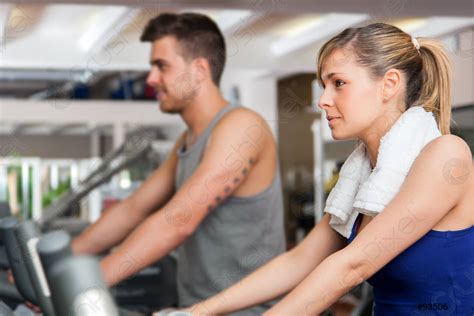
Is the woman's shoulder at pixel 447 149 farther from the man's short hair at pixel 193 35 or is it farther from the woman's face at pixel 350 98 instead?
the man's short hair at pixel 193 35

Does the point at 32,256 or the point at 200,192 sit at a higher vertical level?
the point at 32,256

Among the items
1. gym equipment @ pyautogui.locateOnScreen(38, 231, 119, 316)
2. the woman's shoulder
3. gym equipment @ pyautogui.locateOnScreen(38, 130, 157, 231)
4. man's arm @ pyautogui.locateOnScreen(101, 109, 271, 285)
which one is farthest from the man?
gym equipment @ pyautogui.locateOnScreen(38, 130, 157, 231)

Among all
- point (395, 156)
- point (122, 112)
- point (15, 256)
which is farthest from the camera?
point (122, 112)

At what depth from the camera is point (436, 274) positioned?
141 cm

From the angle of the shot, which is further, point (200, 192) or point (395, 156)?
point (200, 192)

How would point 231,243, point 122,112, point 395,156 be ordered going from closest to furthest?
point 395,156 < point 231,243 < point 122,112

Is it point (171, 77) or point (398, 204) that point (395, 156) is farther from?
point (171, 77)

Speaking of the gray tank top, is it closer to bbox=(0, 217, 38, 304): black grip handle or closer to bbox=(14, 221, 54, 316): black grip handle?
bbox=(0, 217, 38, 304): black grip handle

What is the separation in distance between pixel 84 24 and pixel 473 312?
626cm

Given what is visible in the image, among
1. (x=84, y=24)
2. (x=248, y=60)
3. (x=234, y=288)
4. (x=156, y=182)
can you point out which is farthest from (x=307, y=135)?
(x=234, y=288)

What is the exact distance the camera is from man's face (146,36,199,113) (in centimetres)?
237

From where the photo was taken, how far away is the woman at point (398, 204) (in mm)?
1362

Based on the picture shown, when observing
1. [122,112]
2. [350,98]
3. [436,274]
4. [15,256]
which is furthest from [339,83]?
[122,112]

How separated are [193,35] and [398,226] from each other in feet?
4.15
